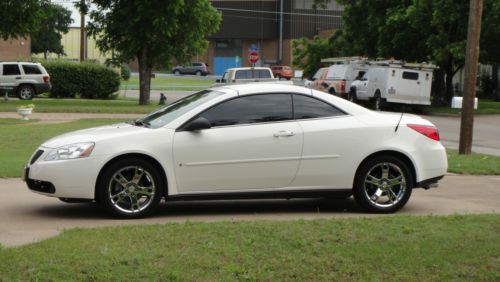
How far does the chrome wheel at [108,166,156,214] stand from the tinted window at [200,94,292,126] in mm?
964

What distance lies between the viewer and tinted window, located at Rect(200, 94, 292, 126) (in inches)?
338

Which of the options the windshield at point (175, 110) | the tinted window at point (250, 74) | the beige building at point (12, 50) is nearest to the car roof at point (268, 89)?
the windshield at point (175, 110)

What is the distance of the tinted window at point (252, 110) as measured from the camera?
8.59 m

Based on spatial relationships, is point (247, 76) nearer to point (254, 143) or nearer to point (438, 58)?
point (438, 58)

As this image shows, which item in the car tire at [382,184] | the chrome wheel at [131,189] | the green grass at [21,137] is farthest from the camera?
the green grass at [21,137]

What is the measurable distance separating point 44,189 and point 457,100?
424 inches

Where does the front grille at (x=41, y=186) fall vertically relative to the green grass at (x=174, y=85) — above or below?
above

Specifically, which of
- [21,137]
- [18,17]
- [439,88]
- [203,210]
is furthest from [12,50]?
[203,210]

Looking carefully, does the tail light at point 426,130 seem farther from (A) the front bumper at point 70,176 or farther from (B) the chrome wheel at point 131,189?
(A) the front bumper at point 70,176

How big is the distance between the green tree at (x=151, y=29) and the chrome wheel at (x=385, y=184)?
82.1 ft

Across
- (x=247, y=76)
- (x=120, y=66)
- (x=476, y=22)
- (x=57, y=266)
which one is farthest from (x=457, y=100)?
(x=120, y=66)

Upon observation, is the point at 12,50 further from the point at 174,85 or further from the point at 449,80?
the point at 449,80

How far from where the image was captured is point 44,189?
27.0ft

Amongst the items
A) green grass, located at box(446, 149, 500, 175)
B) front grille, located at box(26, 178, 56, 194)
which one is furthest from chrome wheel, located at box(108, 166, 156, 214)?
green grass, located at box(446, 149, 500, 175)
